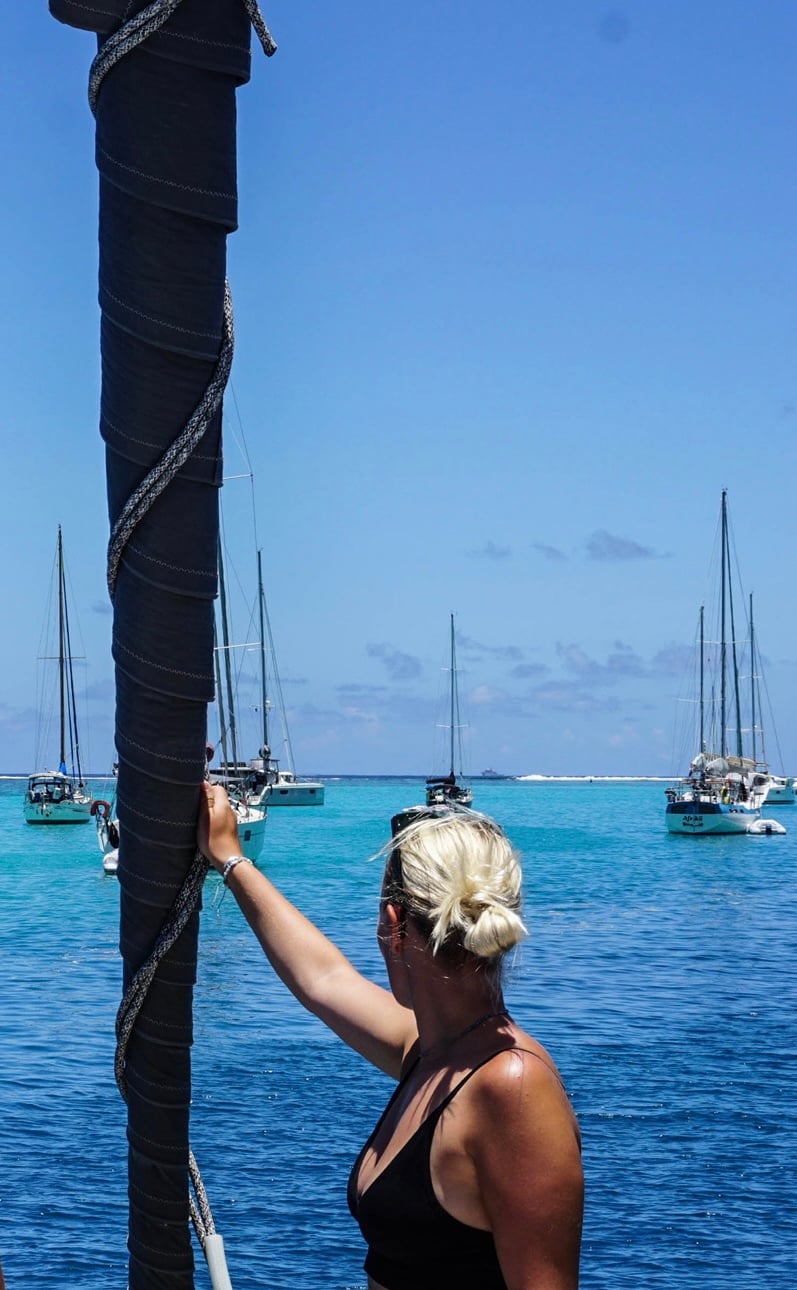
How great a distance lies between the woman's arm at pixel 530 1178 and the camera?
2.04 metres

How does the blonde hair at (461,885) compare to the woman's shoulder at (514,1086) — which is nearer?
the woman's shoulder at (514,1086)

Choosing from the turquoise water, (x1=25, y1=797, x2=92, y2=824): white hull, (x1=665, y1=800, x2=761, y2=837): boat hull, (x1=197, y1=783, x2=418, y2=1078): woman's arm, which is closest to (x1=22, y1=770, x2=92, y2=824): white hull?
(x1=25, y1=797, x2=92, y2=824): white hull

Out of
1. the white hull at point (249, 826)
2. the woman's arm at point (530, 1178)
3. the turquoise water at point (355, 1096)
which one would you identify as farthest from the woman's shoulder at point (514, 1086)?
the white hull at point (249, 826)

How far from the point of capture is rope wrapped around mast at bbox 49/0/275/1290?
2404 mm

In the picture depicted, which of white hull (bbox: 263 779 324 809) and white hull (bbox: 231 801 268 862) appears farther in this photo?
white hull (bbox: 263 779 324 809)

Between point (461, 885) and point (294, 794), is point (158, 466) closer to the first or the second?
point (461, 885)

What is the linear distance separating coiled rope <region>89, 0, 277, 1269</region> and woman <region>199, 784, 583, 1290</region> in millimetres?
431

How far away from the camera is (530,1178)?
2041 millimetres

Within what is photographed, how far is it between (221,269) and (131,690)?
740mm

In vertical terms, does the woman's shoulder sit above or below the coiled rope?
below

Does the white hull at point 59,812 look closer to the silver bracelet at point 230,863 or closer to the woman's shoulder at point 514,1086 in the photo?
the silver bracelet at point 230,863

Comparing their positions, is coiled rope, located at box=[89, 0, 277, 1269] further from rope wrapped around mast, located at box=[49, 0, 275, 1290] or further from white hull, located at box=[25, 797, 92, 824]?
white hull, located at box=[25, 797, 92, 824]

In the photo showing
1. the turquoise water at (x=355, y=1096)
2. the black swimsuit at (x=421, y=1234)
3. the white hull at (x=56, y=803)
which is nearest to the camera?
the black swimsuit at (x=421, y=1234)

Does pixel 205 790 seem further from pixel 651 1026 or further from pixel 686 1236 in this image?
pixel 651 1026
